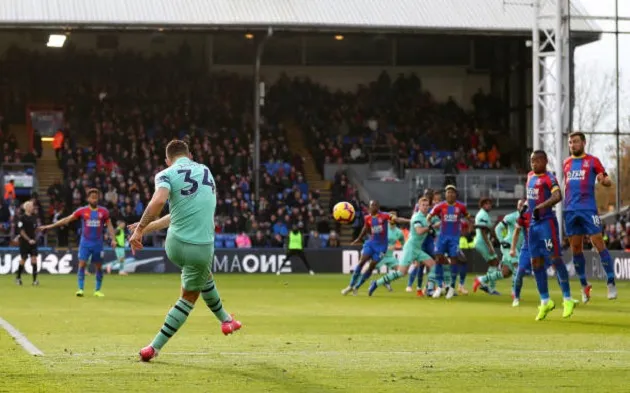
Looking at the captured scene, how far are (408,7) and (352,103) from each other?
736 cm

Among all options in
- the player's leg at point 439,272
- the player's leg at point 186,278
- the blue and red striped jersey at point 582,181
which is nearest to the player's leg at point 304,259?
the player's leg at point 439,272

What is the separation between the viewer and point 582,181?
19375 millimetres

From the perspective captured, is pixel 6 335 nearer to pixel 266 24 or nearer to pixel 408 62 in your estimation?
pixel 266 24

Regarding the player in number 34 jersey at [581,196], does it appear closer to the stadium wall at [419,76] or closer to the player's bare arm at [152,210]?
the player's bare arm at [152,210]

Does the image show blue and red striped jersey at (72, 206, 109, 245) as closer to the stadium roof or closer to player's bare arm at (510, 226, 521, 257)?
player's bare arm at (510, 226, 521, 257)

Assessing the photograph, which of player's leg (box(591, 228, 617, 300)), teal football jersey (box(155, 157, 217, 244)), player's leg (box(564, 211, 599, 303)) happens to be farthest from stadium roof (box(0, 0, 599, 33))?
teal football jersey (box(155, 157, 217, 244))

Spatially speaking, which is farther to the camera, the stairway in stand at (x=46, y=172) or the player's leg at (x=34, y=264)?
the stairway in stand at (x=46, y=172)

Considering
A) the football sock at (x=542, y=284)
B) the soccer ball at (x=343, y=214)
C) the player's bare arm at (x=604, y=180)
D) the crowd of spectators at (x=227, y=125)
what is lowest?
the football sock at (x=542, y=284)

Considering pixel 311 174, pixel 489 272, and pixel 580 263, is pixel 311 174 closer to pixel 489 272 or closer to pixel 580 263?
pixel 489 272

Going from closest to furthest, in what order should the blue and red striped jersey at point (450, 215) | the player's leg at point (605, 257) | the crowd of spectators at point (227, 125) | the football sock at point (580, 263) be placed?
the player's leg at point (605, 257)
the football sock at point (580, 263)
the blue and red striped jersey at point (450, 215)
the crowd of spectators at point (227, 125)

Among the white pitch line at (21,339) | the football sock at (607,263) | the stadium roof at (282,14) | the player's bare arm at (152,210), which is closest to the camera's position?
the player's bare arm at (152,210)

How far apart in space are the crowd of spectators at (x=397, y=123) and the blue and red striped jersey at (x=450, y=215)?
2541cm

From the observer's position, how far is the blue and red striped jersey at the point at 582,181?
63.3 feet

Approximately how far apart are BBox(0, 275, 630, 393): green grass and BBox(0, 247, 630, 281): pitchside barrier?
16.8m
